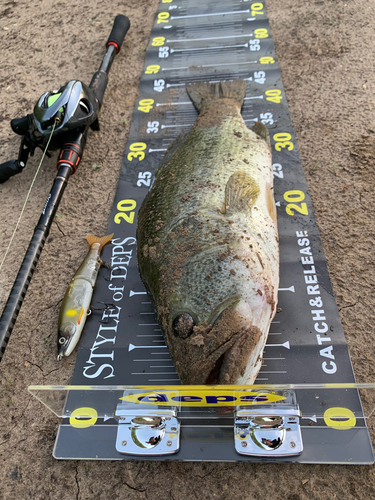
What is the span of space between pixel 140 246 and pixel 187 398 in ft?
3.84

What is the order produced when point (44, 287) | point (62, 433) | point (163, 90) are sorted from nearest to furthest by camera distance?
point (62, 433) → point (44, 287) → point (163, 90)

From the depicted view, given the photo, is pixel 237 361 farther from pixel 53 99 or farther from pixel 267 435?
pixel 53 99

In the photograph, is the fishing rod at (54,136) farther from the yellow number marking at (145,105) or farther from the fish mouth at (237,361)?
the fish mouth at (237,361)

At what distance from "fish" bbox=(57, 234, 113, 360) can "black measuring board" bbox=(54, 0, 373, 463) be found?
0.37 feet

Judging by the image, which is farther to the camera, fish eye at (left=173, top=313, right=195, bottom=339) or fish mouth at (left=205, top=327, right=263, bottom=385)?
fish eye at (left=173, top=313, right=195, bottom=339)

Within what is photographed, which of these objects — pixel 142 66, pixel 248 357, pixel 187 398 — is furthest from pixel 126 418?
pixel 142 66

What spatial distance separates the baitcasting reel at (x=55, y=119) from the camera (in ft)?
12.6

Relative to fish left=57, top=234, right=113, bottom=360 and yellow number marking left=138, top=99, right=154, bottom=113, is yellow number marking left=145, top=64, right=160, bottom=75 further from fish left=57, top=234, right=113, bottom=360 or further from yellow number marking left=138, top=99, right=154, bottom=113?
fish left=57, top=234, right=113, bottom=360

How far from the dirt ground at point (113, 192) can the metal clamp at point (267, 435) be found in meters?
0.18

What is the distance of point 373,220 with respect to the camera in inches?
142

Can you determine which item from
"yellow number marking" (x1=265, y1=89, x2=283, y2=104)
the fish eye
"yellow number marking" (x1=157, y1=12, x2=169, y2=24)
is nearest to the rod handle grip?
"yellow number marking" (x1=157, y1=12, x2=169, y2=24)

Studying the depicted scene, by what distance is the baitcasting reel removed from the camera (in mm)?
3838

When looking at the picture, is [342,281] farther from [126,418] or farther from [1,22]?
[1,22]

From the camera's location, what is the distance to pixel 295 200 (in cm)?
384
